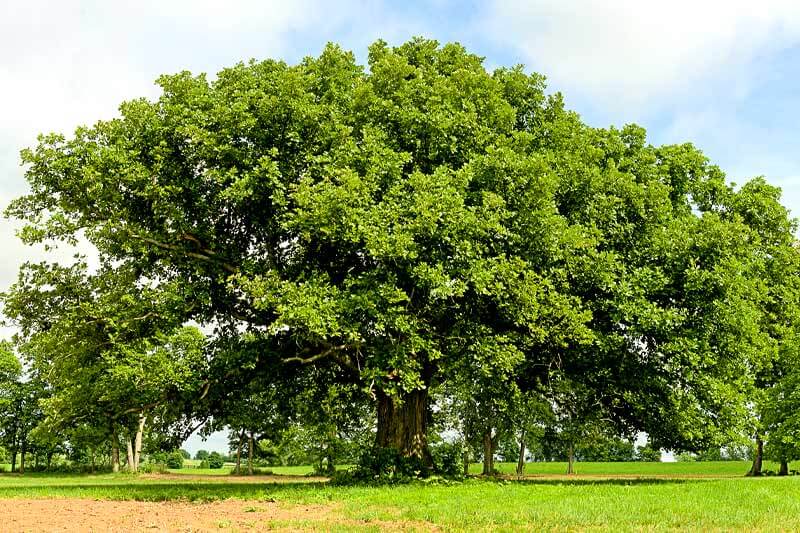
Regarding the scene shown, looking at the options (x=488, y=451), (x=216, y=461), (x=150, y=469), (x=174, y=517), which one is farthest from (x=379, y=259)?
(x=216, y=461)

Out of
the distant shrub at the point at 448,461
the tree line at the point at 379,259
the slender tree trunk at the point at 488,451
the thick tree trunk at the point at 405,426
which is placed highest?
the tree line at the point at 379,259

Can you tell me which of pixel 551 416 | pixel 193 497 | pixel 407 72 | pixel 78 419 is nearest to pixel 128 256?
pixel 78 419

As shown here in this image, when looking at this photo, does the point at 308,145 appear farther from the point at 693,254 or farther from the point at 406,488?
the point at 693,254

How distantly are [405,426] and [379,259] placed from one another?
8346 millimetres

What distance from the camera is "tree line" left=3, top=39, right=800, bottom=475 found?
21.0 meters

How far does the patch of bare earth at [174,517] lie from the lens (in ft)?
41.4

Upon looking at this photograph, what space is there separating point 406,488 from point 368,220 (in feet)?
27.2

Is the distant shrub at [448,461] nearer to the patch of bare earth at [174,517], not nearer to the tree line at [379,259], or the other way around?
the tree line at [379,259]

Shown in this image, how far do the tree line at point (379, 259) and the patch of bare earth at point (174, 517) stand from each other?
4.92m

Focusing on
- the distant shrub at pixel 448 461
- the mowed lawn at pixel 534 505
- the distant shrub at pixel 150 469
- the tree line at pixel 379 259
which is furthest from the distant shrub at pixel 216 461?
the mowed lawn at pixel 534 505

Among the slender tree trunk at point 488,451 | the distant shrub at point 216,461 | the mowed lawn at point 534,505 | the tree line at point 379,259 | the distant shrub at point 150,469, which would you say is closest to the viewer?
the mowed lawn at point 534,505

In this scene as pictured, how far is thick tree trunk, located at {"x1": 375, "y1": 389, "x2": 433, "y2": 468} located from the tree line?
0.09 m

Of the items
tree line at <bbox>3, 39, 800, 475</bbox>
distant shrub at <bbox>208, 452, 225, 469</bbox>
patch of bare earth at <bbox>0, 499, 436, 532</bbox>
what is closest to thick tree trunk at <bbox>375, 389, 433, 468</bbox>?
tree line at <bbox>3, 39, 800, 475</bbox>

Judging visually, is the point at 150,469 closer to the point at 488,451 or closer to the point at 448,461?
the point at 488,451
